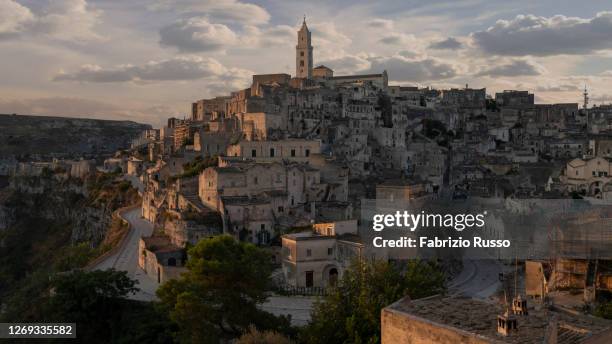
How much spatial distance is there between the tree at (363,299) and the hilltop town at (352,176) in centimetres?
224

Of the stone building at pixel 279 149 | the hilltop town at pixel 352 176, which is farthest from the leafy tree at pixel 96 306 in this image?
the stone building at pixel 279 149

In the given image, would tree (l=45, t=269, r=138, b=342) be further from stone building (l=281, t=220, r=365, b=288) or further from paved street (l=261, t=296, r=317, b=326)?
stone building (l=281, t=220, r=365, b=288)

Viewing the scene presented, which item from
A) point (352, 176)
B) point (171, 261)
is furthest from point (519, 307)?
point (352, 176)

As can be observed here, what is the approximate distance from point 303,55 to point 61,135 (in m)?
77.0

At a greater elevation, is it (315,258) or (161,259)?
(315,258)

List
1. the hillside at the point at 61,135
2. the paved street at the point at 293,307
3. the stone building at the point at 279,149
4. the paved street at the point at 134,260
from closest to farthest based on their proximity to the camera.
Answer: the paved street at the point at 293,307 < the paved street at the point at 134,260 < the stone building at the point at 279,149 < the hillside at the point at 61,135

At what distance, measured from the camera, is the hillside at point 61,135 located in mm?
129875

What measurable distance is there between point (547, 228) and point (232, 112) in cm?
3681

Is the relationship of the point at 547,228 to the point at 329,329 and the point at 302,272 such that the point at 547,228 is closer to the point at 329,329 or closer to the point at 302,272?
the point at 302,272

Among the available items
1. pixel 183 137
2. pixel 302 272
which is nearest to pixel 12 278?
pixel 183 137

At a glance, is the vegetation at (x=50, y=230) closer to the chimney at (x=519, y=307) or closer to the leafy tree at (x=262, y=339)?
the leafy tree at (x=262, y=339)

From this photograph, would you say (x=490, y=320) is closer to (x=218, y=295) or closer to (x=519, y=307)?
(x=519, y=307)

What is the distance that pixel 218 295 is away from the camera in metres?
23.9

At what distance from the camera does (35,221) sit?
73.3 m
